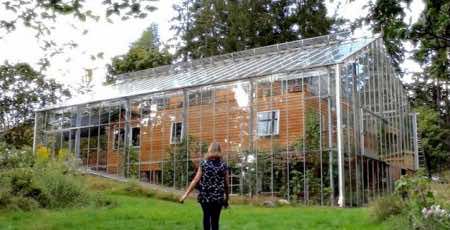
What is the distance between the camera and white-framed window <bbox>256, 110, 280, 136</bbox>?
21922 mm

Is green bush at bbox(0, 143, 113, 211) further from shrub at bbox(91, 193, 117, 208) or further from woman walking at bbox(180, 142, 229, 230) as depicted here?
woman walking at bbox(180, 142, 229, 230)

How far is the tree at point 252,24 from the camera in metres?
36.2

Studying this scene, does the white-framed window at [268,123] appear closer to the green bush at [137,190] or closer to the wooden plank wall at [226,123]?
the wooden plank wall at [226,123]

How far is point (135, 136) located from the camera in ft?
85.0

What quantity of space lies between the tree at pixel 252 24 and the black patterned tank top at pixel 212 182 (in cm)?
2812

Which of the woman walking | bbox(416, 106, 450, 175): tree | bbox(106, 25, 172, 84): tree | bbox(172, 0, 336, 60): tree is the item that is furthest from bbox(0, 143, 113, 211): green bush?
bbox(416, 106, 450, 175): tree

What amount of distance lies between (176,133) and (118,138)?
313 cm

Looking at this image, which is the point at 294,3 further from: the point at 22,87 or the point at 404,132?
the point at 22,87

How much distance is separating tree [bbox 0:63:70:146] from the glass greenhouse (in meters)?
4.75

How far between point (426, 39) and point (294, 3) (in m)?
30.7

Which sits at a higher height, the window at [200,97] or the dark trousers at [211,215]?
the window at [200,97]

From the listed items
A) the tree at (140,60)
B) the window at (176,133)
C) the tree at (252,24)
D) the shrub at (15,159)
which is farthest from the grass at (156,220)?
the tree at (140,60)

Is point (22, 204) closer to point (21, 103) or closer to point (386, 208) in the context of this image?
point (386, 208)

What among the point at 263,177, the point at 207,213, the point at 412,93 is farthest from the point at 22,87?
the point at 207,213
